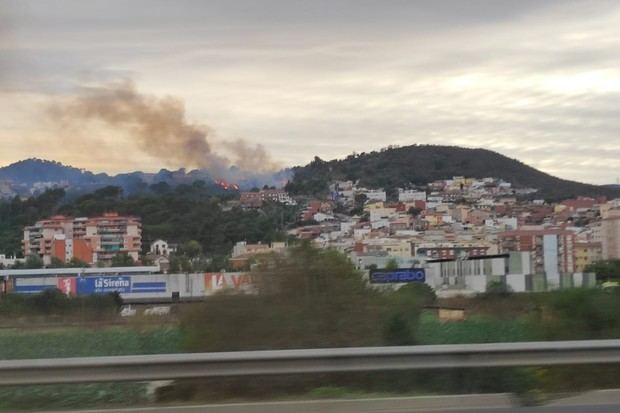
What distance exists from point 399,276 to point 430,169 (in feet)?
46.7

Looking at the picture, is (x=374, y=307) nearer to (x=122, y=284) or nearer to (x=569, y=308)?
(x=569, y=308)

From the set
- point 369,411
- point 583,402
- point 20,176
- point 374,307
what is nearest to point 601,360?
point 583,402

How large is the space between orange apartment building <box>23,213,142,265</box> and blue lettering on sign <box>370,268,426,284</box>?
21.9 ft

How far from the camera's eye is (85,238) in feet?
71.3

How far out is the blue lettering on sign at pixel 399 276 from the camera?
1427 cm

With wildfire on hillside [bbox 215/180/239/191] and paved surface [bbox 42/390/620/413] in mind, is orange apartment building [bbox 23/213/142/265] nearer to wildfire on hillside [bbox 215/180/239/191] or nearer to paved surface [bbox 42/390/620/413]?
wildfire on hillside [bbox 215/180/239/191]

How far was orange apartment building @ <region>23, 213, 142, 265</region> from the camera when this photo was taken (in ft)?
67.8

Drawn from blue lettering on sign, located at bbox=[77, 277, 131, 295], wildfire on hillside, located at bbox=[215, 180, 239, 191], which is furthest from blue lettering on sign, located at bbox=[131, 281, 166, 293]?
wildfire on hillside, located at bbox=[215, 180, 239, 191]

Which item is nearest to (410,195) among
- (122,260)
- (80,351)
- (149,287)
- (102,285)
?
(122,260)

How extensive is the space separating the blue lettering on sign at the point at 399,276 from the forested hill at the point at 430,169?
1159 cm

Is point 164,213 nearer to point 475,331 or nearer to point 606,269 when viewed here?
point 606,269

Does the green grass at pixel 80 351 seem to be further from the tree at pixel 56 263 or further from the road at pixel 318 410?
the tree at pixel 56 263

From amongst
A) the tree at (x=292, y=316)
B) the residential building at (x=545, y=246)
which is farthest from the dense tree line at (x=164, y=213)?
the tree at (x=292, y=316)

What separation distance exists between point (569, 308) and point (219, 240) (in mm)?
10225
